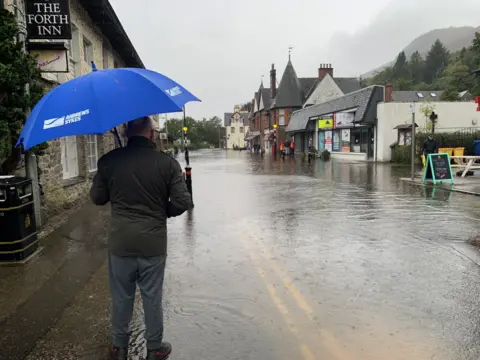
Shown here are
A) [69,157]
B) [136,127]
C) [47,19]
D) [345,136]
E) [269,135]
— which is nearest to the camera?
[136,127]

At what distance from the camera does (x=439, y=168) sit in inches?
590

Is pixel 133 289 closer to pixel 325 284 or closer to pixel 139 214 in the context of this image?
pixel 139 214

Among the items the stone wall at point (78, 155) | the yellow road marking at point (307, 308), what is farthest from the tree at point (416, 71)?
the yellow road marking at point (307, 308)

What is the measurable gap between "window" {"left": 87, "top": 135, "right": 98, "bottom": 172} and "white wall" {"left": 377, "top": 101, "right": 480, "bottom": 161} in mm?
19939

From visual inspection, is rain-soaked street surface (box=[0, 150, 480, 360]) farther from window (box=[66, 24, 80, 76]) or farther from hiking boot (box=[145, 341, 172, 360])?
window (box=[66, 24, 80, 76])

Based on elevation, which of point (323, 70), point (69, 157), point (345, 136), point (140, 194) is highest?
point (323, 70)

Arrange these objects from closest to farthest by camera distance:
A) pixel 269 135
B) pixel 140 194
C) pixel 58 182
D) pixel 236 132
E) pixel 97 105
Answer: pixel 97 105, pixel 140 194, pixel 58 182, pixel 269 135, pixel 236 132

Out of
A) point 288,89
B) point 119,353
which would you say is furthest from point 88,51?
point 288,89

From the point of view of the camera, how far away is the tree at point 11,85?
252 inches

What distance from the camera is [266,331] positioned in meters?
3.80

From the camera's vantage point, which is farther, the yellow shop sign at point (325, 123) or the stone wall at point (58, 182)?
the yellow shop sign at point (325, 123)

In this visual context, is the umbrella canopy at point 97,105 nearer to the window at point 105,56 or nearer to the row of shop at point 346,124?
the window at point 105,56

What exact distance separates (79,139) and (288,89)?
49503mm

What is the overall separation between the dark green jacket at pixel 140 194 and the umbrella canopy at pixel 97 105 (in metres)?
0.32
